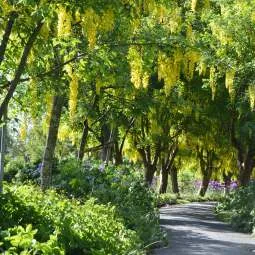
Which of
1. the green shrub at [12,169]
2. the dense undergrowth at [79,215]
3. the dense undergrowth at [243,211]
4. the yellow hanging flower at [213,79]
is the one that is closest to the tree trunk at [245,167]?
the dense undergrowth at [243,211]

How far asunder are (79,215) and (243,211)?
9.80 m

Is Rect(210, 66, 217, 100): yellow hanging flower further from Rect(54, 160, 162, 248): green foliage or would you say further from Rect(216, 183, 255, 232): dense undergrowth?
Rect(54, 160, 162, 248): green foliage

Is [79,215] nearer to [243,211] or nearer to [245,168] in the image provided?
[243,211]

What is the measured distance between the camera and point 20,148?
4856 cm

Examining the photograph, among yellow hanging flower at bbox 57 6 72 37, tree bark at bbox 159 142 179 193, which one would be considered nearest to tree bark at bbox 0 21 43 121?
yellow hanging flower at bbox 57 6 72 37

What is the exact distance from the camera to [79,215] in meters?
7.79

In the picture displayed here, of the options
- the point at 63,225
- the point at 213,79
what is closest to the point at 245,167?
the point at 213,79

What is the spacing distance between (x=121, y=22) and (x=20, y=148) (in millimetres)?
39553

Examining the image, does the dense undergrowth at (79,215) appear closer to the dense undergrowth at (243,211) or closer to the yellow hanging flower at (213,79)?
the dense undergrowth at (243,211)

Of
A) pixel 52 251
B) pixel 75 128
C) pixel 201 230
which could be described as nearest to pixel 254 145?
pixel 75 128

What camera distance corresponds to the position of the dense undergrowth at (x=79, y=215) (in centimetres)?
557

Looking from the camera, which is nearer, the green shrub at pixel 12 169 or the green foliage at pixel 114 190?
the green foliage at pixel 114 190

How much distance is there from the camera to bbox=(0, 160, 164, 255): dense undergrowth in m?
5.57

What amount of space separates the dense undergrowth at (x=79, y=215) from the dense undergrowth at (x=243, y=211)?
2782 mm
